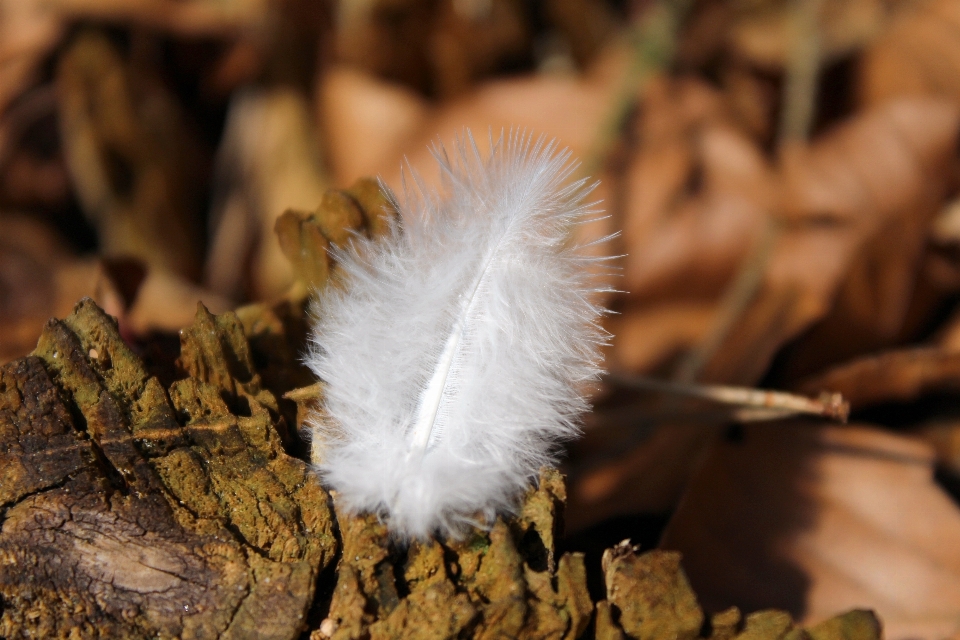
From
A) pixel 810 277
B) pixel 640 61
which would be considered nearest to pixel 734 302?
pixel 810 277

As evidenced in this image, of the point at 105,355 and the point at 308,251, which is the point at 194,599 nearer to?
the point at 105,355

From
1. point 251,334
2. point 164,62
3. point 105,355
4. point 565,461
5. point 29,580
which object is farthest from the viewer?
point 164,62

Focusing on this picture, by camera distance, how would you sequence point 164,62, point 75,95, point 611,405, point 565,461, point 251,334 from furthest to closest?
point 164,62
point 75,95
point 611,405
point 565,461
point 251,334

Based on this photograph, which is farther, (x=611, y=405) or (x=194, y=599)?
(x=611, y=405)

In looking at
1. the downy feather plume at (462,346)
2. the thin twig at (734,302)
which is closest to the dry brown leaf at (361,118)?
the thin twig at (734,302)

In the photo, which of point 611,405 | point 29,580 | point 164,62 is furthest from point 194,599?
point 164,62

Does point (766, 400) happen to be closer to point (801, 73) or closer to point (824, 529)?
point (824, 529)

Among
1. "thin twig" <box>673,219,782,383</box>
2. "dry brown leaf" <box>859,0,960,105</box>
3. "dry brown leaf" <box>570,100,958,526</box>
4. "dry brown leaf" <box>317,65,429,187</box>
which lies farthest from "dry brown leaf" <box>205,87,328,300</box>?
"dry brown leaf" <box>859,0,960,105</box>
